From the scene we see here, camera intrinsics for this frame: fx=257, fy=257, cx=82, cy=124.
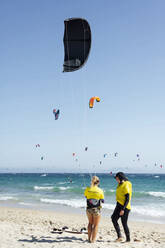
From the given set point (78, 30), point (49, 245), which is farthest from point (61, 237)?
point (78, 30)

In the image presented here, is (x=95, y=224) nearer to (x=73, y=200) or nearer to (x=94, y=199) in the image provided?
(x=94, y=199)

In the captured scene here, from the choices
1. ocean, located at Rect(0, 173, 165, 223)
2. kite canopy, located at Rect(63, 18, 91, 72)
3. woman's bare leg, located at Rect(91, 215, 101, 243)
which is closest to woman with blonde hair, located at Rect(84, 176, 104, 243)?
woman's bare leg, located at Rect(91, 215, 101, 243)

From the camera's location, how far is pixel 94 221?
5246 millimetres

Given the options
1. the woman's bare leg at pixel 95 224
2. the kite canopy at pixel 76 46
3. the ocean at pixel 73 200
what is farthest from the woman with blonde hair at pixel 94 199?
the kite canopy at pixel 76 46

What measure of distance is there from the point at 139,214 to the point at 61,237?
690 cm

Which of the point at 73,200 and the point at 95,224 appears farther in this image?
the point at 73,200

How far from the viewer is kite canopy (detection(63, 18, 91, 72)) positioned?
7.11m

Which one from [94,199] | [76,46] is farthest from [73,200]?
[94,199]

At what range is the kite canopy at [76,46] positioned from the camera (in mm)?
7105

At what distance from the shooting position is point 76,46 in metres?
7.27

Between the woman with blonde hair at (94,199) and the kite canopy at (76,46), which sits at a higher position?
the kite canopy at (76,46)

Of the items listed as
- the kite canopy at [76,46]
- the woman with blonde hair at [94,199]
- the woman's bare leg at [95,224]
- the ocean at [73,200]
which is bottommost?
the ocean at [73,200]

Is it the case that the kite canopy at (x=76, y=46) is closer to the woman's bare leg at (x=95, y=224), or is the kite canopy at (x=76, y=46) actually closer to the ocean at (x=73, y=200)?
the ocean at (x=73, y=200)

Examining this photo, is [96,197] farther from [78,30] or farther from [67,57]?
[78,30]
